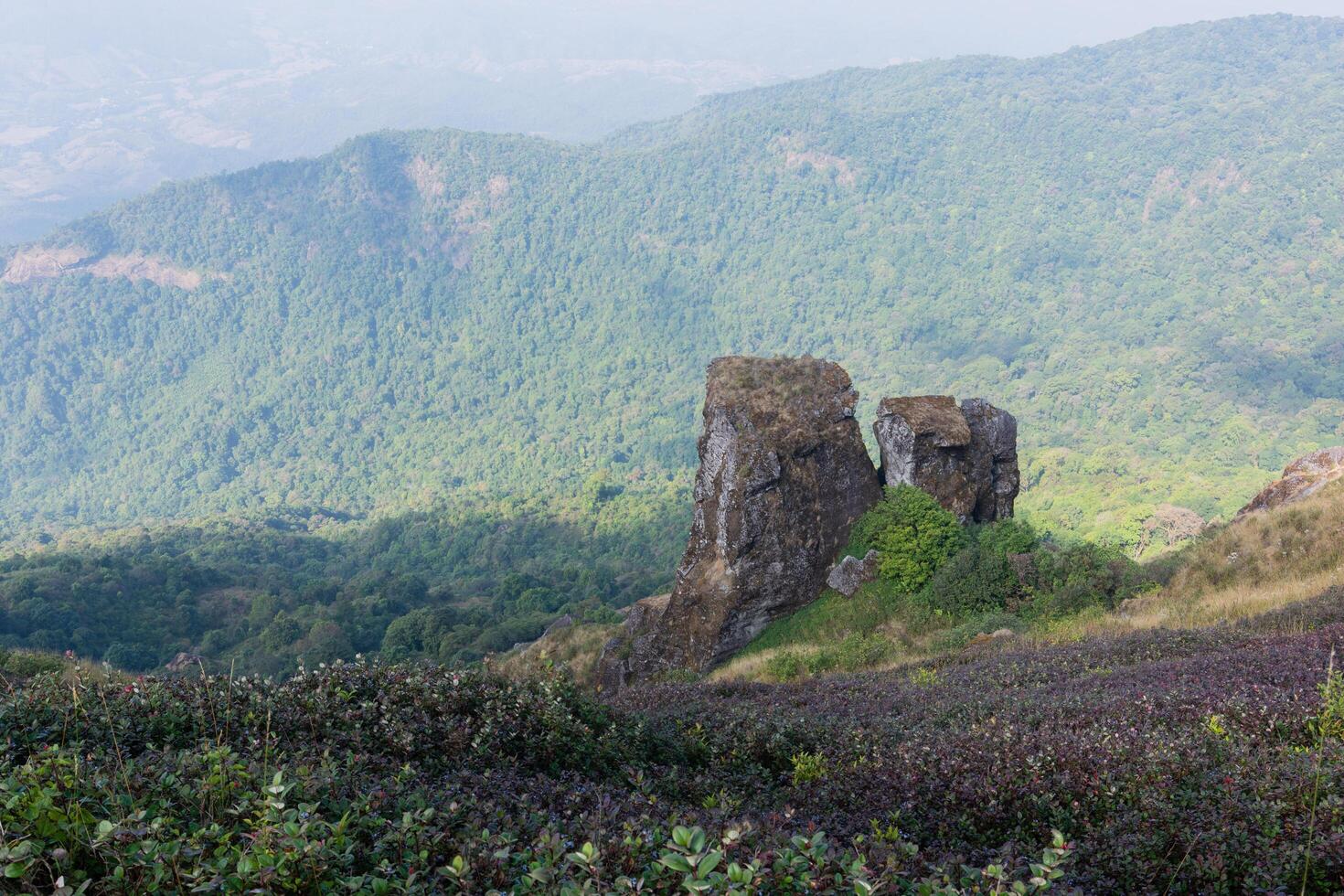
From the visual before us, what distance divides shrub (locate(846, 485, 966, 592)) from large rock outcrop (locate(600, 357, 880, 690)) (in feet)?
2.65

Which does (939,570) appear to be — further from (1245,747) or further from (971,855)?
(971,855)

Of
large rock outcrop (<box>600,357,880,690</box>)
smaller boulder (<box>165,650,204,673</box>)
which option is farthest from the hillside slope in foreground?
large rock outcrop (<box>600,357,880,690</box>)

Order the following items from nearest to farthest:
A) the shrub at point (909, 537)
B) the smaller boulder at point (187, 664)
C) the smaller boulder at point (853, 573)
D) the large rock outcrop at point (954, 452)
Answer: the smaller boulder at point (187, 664) → the shrub at point (909, 537) → the smaller boulder at point (853, 573) → the large rock outcrop at point (954, 452)

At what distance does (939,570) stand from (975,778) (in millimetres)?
14113

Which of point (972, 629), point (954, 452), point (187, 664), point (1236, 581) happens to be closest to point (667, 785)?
point (972, 629)

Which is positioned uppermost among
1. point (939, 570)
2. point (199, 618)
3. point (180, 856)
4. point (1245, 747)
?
point (180, 856)

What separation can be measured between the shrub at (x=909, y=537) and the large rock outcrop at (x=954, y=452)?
2.45 ft

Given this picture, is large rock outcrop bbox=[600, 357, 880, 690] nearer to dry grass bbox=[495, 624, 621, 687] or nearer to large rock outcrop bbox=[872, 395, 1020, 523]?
large rock outcrop bbox=[872, 395, 1020, 523]

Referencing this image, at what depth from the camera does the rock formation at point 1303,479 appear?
18.6 metres

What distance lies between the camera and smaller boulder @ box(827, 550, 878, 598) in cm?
1975

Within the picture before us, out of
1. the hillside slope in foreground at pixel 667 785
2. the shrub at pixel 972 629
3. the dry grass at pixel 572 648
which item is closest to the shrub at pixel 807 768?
the hillside slope in foreground at pixel 667 785

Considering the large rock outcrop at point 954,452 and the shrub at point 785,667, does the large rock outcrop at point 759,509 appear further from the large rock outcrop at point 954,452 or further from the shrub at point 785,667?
the shrub at point 785,667

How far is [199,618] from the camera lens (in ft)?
208

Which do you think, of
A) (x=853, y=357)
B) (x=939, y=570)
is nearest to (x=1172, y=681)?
(x=939, y=570)
